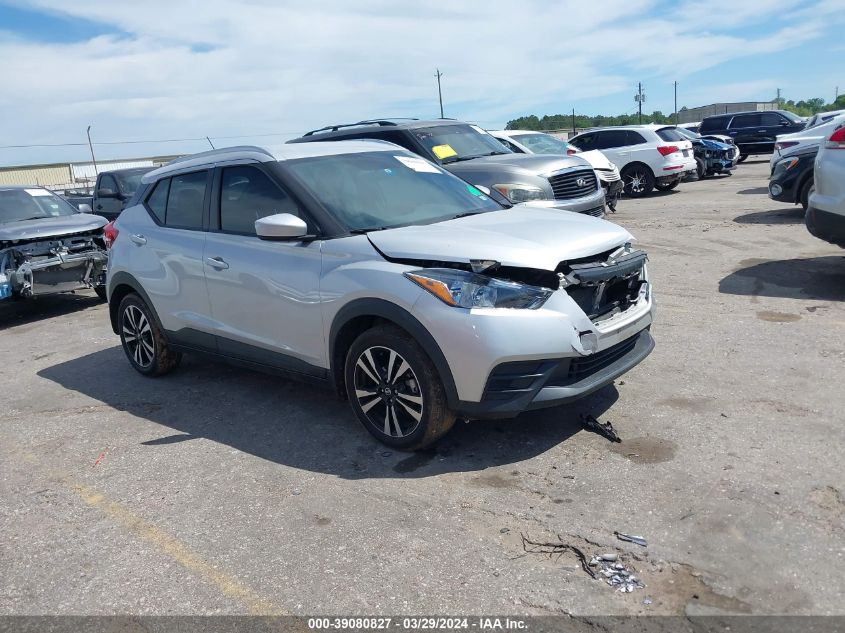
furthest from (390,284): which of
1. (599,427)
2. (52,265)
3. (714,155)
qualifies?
(714,155)

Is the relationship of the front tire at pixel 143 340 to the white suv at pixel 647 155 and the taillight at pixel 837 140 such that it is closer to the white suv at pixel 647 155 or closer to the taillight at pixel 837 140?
the taillight at pixel 837 140

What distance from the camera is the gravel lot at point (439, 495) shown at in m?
3.11

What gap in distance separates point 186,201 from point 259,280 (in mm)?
1307

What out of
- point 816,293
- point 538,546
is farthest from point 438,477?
point 816,293

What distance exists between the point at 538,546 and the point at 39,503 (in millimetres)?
2877

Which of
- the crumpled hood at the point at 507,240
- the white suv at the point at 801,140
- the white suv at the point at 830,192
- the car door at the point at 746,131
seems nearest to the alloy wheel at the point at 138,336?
the crumpled hood at the point at 507,240

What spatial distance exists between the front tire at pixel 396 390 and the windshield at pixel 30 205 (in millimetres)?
7511

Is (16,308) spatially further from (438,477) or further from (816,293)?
(816,293)

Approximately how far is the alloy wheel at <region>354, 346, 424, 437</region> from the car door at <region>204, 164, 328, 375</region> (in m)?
0.38

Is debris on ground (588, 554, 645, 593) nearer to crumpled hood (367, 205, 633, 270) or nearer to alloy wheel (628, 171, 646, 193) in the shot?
crumpled hood (367, 205, 633, 270)

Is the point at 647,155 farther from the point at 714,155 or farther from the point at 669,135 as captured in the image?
the point at 714,155

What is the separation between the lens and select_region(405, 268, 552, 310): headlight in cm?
396

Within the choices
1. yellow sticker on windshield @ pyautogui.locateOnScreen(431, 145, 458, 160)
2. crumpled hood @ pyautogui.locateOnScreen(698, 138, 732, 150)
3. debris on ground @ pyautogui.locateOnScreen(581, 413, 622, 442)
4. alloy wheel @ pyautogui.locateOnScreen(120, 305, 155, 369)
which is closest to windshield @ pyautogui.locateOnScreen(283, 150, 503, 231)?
debris on ground @ pyautogui.locateOnScreen(581, 413, 622, 442)

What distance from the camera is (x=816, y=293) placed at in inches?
287
